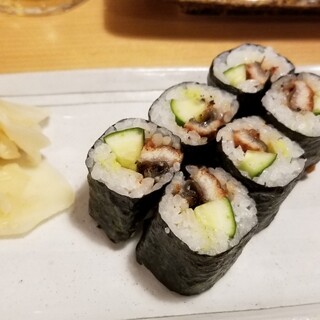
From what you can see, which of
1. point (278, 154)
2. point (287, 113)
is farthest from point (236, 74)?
point (278, 154)

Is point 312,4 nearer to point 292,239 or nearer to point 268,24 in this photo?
point 268,24

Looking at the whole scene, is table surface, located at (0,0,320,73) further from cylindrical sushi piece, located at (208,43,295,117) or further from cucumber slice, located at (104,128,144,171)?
cucumber slice, located at (104,128,144,171)

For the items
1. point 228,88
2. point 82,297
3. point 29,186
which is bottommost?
point 82,297

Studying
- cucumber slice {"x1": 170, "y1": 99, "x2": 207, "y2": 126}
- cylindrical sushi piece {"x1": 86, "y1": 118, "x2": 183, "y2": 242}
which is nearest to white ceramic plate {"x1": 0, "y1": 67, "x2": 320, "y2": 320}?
cylindrical sushi piece {"x1": 86, "y1": 118, "x2": 183, "y2": 242}

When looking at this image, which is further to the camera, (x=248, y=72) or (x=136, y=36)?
(x=136, y=36)

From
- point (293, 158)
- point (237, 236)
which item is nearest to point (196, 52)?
point (293, 158)

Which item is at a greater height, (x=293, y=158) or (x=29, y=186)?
(x=293, y=158)

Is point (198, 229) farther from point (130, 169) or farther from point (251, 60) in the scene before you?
point (251, 60)
